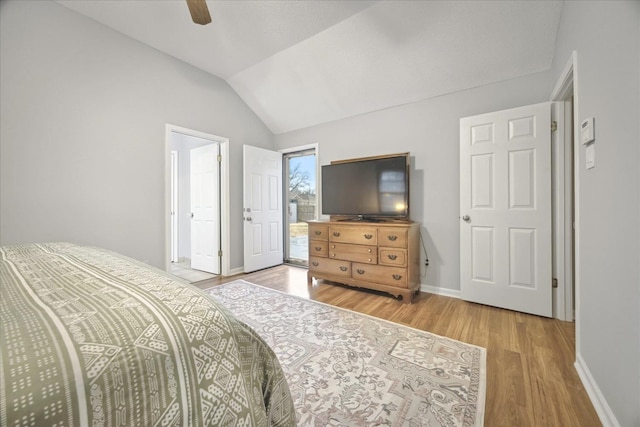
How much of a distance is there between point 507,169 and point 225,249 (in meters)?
3.57

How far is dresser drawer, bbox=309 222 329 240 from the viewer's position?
10.6 ft

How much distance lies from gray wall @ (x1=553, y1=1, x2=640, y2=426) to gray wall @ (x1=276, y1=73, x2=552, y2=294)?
107 centimetres

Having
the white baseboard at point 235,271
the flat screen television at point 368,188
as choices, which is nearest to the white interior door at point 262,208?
the white baseboard at point 235,271

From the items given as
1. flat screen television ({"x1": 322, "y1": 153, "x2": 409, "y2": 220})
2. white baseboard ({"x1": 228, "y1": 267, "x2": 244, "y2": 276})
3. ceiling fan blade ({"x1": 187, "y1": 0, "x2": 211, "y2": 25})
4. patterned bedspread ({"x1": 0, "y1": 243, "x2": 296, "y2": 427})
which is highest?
ceiling fan blade ({"x1": 187, "y1": 0, "x2": 211, "y2": 25})

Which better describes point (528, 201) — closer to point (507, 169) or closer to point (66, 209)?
point (507, 169)

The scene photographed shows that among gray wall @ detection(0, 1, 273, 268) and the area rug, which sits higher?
gray wall @ detection(0, 1, 273, 268)

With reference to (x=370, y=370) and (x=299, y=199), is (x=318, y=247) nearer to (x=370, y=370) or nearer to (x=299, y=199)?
(x=299, y=199)

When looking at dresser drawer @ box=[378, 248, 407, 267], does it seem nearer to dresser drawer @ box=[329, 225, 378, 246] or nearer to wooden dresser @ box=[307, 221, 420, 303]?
wooden dresser @ box=[307, 221, 420, 303]

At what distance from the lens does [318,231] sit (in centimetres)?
330

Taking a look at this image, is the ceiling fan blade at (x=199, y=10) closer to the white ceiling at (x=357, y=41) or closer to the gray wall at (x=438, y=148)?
the white ceiling at (x=357, y=41)

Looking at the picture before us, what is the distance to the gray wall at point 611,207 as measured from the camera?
1.02 m

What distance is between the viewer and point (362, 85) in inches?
123

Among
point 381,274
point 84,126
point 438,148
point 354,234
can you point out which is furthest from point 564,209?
point 84,126

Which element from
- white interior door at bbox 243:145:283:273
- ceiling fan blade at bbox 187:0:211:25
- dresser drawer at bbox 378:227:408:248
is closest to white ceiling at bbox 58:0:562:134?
ceiling fan blade at bbox 187:0:211:25
